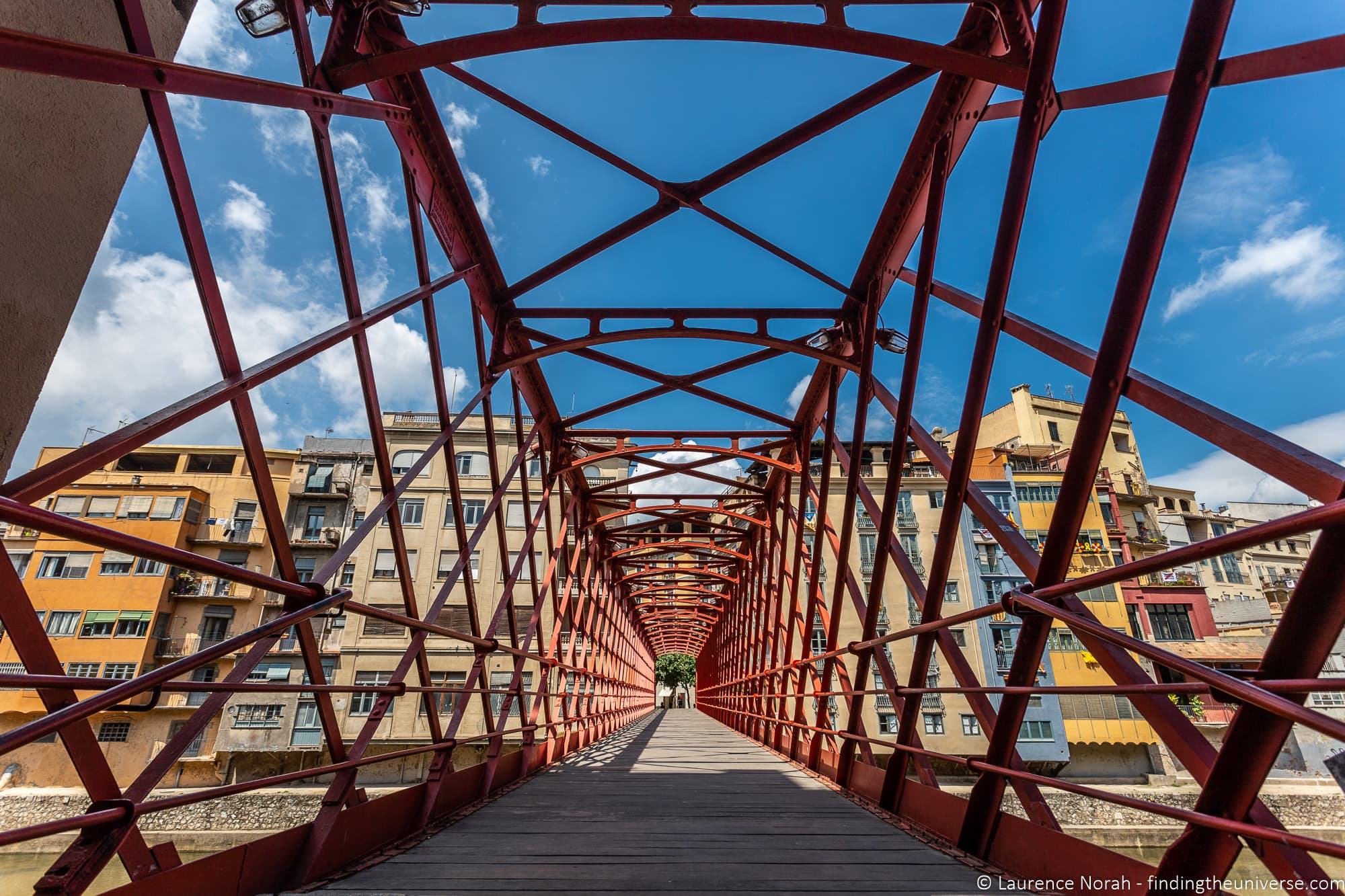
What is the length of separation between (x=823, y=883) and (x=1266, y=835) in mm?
1943

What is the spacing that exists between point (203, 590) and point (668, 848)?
39246 millimetres

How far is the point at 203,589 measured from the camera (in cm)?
3462

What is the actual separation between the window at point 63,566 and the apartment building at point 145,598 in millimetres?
41

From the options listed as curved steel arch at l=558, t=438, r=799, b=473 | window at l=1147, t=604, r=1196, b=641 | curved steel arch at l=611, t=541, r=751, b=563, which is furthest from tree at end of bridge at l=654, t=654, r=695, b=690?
curved steel arch at l=558, t=438, r=799, b=473

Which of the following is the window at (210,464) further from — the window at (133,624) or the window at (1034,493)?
the window at (1034,493)

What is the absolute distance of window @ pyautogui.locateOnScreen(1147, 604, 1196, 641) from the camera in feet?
101

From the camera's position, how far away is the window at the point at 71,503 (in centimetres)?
3328

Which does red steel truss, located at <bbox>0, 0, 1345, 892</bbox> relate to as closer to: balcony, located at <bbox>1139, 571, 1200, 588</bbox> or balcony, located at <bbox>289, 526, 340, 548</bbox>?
balcony, located at <bbox>1139, 571, 1200, 588</bbox>

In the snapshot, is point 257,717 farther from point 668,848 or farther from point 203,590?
point 668,848

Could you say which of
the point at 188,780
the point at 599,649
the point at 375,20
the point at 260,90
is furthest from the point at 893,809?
the point at 188,780

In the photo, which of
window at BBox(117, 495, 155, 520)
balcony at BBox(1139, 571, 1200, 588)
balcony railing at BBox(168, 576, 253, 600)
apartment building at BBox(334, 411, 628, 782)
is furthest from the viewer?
balcony railing at BBox(168, 576, 253, 600)

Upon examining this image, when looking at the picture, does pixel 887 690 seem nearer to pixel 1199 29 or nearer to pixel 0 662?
pixel 1199 29

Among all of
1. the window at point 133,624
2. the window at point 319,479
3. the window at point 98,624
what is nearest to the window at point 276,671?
the window at point 133,624

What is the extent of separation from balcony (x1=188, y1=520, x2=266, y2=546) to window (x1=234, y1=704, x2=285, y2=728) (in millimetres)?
8875
